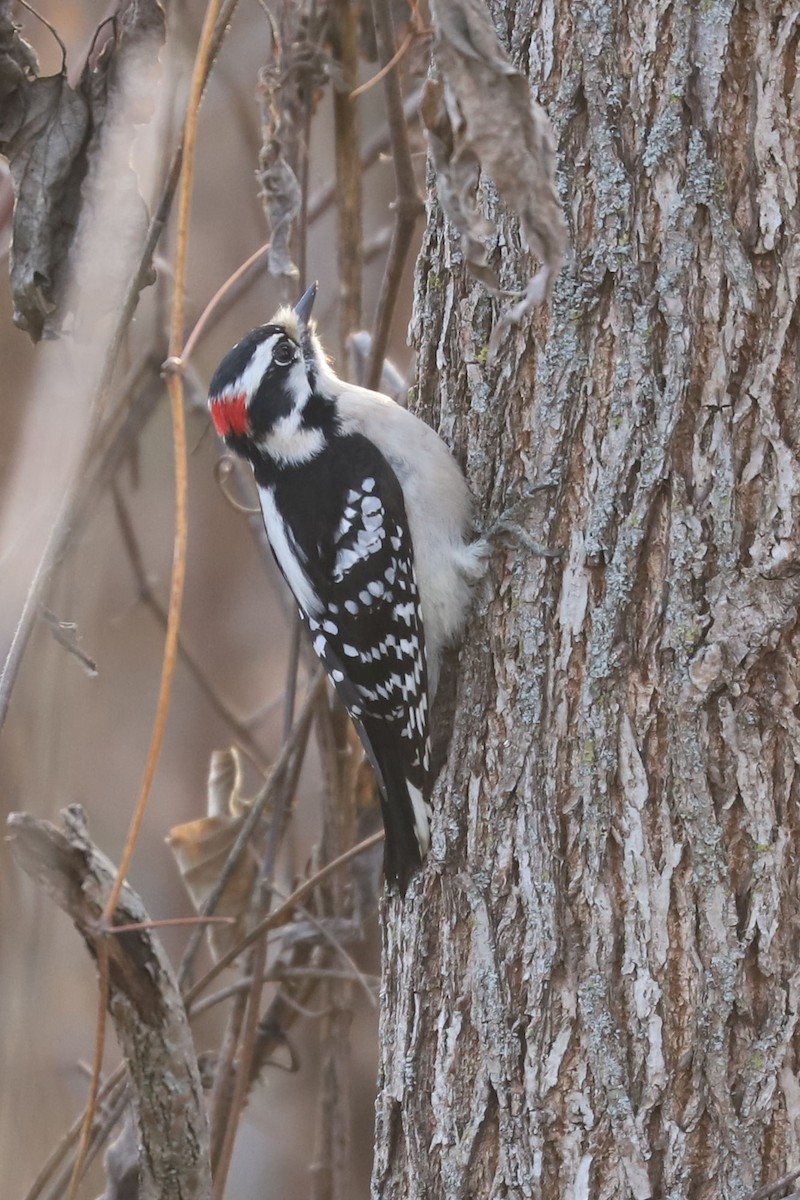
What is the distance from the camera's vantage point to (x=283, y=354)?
2.62 m

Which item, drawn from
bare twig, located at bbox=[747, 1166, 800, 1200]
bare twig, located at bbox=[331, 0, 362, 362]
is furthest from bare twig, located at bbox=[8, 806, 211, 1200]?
bare twig, located at bbox=[331, 0, 362, 362]

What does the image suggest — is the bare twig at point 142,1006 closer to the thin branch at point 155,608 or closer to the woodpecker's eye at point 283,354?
the woodpecker's eye at point 283,354

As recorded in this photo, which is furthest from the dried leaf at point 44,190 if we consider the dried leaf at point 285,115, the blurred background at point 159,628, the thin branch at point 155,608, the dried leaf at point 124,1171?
the dried leaf at point 124,1171

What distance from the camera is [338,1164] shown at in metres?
3.23

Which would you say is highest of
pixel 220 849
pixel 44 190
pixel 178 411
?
pixel 44 190

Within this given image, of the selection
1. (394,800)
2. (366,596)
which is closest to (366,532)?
(366,596)

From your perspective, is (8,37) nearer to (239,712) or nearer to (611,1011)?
(611,1011)

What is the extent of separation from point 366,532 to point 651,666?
2.69 ft

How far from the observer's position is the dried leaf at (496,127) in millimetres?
1225

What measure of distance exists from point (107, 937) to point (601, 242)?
1.25 metres

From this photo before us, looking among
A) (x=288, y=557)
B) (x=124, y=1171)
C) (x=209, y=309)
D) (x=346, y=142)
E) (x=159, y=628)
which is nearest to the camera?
(x=209, y=309)

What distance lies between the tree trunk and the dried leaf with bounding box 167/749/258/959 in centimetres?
120

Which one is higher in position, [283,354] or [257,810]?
[283,354]

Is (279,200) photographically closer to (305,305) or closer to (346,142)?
(305,305)
